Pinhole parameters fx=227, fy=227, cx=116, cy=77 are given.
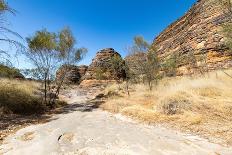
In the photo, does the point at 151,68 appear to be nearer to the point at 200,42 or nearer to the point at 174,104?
the point at 200,42

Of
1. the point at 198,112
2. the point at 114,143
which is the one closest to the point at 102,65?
the point at 198,112

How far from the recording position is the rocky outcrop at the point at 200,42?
2664cm

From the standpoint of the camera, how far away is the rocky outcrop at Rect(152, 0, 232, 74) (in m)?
26.6

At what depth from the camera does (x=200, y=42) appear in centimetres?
3141

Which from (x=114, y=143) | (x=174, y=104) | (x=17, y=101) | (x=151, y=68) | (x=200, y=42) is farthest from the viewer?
(x=200, y=42)

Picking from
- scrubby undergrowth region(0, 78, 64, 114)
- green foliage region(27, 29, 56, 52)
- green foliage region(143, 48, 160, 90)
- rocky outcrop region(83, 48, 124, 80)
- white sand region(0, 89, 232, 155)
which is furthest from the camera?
rocky outcrop region(83, 48, 124, 80)

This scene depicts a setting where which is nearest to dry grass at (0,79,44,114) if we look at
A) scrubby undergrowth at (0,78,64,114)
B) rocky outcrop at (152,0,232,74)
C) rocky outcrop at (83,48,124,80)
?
scrubby undergrowth at (0,78,64,114)

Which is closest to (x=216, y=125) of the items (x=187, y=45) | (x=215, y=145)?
(x=215, y=145)

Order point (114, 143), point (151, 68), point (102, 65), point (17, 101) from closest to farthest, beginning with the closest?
point (114, 143), point (17, 101), point (151, 68), point (102, 65)

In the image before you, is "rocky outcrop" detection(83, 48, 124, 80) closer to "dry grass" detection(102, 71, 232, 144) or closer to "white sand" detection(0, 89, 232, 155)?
"dry grass" detection(102, 71, 232, 144)

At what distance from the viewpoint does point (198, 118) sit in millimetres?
8984

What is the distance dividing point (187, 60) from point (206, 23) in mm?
9009

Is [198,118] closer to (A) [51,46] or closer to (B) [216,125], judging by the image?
(B) [216,125]

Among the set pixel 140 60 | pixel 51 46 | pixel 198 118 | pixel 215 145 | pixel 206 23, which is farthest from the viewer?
pixel 206 23
